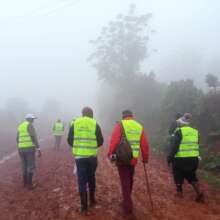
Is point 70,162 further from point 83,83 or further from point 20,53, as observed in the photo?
point 20,53

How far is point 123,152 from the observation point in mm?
7375

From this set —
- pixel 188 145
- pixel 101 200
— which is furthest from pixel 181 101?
pixel 101 200

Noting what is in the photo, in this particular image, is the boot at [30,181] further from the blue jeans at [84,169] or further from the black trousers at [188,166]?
the black trousers at [188,166]

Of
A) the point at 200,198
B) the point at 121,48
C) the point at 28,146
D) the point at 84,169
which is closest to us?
the point at 84,169

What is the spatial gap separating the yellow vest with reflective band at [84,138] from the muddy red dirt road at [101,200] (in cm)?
126

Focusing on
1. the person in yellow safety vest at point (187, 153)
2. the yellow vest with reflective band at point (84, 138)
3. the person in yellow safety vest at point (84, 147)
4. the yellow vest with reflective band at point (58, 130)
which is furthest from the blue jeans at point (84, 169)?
the yellow vest with reflective band at point (58, 130)

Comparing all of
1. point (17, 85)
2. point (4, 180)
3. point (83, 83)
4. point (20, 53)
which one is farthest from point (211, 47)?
point (20, 53)

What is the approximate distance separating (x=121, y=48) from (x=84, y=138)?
36.5 meters

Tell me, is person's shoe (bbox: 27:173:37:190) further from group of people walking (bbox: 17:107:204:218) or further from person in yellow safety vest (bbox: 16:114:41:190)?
group of people walking (bbox: 17:107:204:218)

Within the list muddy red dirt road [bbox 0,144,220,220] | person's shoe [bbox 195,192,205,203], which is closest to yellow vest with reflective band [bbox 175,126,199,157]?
person's shoe [bbox 195,192,205,203]

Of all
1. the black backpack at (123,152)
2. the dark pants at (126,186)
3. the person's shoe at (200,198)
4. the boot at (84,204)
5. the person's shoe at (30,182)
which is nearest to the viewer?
the black backpack at (123,152)

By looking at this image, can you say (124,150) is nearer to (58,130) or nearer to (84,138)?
(84,138)

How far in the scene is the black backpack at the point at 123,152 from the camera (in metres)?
7.36

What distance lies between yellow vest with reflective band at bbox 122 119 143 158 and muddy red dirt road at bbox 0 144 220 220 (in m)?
1.35
